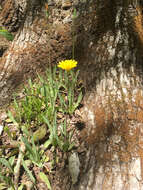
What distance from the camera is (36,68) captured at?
2113 mm

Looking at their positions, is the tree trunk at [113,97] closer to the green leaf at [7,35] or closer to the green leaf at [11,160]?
the green leaf at [11,160]

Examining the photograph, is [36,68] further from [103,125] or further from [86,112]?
[103,125]

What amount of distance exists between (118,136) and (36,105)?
2.83 ft

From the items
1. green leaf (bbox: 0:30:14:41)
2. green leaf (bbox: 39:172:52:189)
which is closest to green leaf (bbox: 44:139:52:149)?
green leaf (bbox: 39:172:52:189)

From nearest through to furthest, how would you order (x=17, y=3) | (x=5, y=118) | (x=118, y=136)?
(x=118, y=136), (x=5, y=118), (x=17, y=3)

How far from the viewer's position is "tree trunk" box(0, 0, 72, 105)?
210 cm

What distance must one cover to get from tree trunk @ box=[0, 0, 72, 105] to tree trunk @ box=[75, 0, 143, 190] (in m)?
0.31

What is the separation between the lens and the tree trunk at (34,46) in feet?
6.89

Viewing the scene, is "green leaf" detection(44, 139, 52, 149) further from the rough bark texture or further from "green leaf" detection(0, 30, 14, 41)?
"green leaf" detection(0, 30, 14, 41)

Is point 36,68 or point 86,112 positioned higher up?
point 36,68

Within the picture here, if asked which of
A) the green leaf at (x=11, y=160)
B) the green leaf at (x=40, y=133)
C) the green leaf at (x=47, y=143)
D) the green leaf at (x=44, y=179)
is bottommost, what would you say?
the green leaf at (x=44, y=179)

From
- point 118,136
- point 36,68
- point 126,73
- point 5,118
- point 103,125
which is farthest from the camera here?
point 36,68

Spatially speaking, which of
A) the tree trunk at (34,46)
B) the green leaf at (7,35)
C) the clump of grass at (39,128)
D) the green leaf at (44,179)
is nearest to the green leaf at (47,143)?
the clump of grass at (39,128)

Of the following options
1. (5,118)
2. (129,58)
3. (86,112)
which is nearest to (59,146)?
(86,112)
